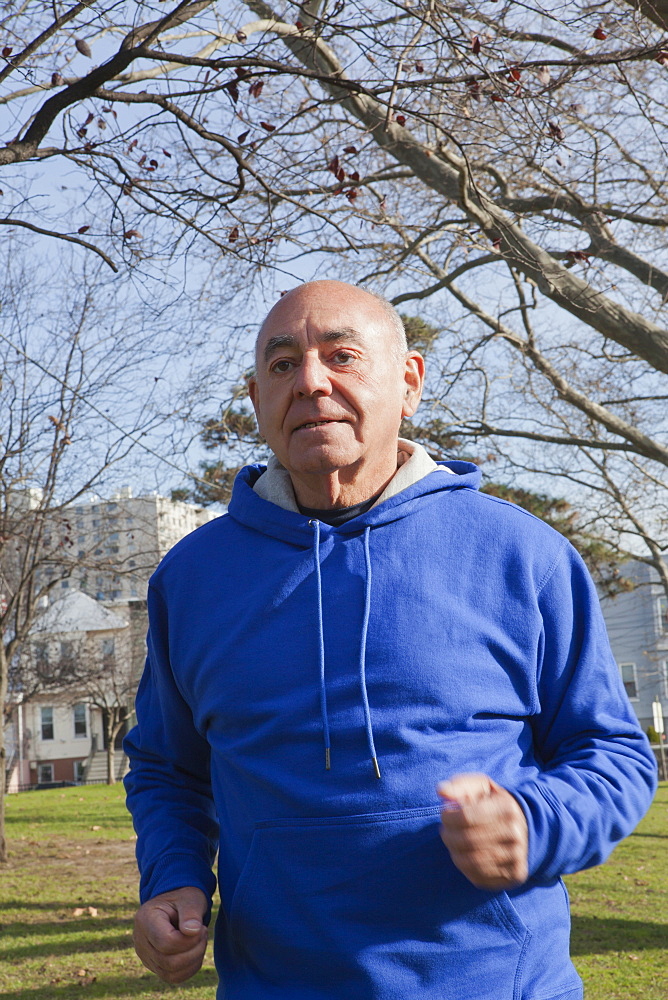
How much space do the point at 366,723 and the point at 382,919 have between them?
1.11 ft

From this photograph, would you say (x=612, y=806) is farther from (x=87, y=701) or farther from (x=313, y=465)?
(x=87, y=701)

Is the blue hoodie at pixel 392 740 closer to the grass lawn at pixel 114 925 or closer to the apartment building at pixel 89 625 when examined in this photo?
the grass lawn at pixel 114 925

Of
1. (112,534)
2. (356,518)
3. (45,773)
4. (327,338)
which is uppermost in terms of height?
(112,534)

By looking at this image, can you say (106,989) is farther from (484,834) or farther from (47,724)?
(47,724)

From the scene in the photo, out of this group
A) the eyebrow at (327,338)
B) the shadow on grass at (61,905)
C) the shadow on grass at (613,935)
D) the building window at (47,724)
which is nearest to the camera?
the eyebrow at (327,338)

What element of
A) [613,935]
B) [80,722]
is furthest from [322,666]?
[80,722]

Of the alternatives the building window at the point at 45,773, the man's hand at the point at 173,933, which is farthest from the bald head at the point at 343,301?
the building window at the point at 45,773

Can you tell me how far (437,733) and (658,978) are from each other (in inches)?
253

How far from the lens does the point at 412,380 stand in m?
2.40

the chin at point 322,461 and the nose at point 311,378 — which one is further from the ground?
the nose at point 311,378

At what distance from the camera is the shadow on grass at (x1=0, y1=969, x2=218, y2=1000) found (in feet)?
21.1

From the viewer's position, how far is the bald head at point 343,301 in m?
2.22

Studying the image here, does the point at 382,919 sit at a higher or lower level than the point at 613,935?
higher

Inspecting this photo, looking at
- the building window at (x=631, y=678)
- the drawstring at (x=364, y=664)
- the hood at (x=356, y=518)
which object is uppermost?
the hood at (x=356, y=518)
